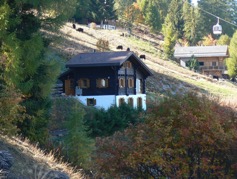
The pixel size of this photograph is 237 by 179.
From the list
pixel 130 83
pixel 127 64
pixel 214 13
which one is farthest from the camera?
pixel 214 13

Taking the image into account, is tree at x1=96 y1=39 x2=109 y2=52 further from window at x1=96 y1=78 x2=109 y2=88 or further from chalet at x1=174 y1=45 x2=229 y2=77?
chalet at x1=174 y1=45 x2=229 y2=77

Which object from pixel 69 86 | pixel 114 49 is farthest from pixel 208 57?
pixel 69 86

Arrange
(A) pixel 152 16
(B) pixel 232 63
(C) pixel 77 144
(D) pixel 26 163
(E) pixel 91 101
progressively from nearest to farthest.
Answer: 1. (D) pixel 26 163
2. (C) pixel 77 144
3. (E) pixel 91 101
4. (B) pixel 232 63
5. (A) pixel 152 16

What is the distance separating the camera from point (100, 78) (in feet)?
124

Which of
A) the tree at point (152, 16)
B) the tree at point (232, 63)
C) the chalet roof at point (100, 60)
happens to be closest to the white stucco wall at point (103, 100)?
the chalet roof at point (100, 60)

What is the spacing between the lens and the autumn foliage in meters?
11.8

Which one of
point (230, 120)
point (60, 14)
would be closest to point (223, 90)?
point (60, 14)

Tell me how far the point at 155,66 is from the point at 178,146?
4698 centimetres

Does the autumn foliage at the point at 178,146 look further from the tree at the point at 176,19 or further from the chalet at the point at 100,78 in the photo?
the tree at the point at 176,19

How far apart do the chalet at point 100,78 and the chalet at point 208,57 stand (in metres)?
42.5

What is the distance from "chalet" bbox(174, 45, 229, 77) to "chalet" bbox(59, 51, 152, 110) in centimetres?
4249

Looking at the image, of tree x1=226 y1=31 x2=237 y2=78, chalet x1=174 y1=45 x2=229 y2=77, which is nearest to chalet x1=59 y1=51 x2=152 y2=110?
tree x1=226 y1=31 x2=237 y2=78

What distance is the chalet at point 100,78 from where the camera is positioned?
1455 inches

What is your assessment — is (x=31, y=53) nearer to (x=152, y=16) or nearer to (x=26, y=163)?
(x=26, y=163)
